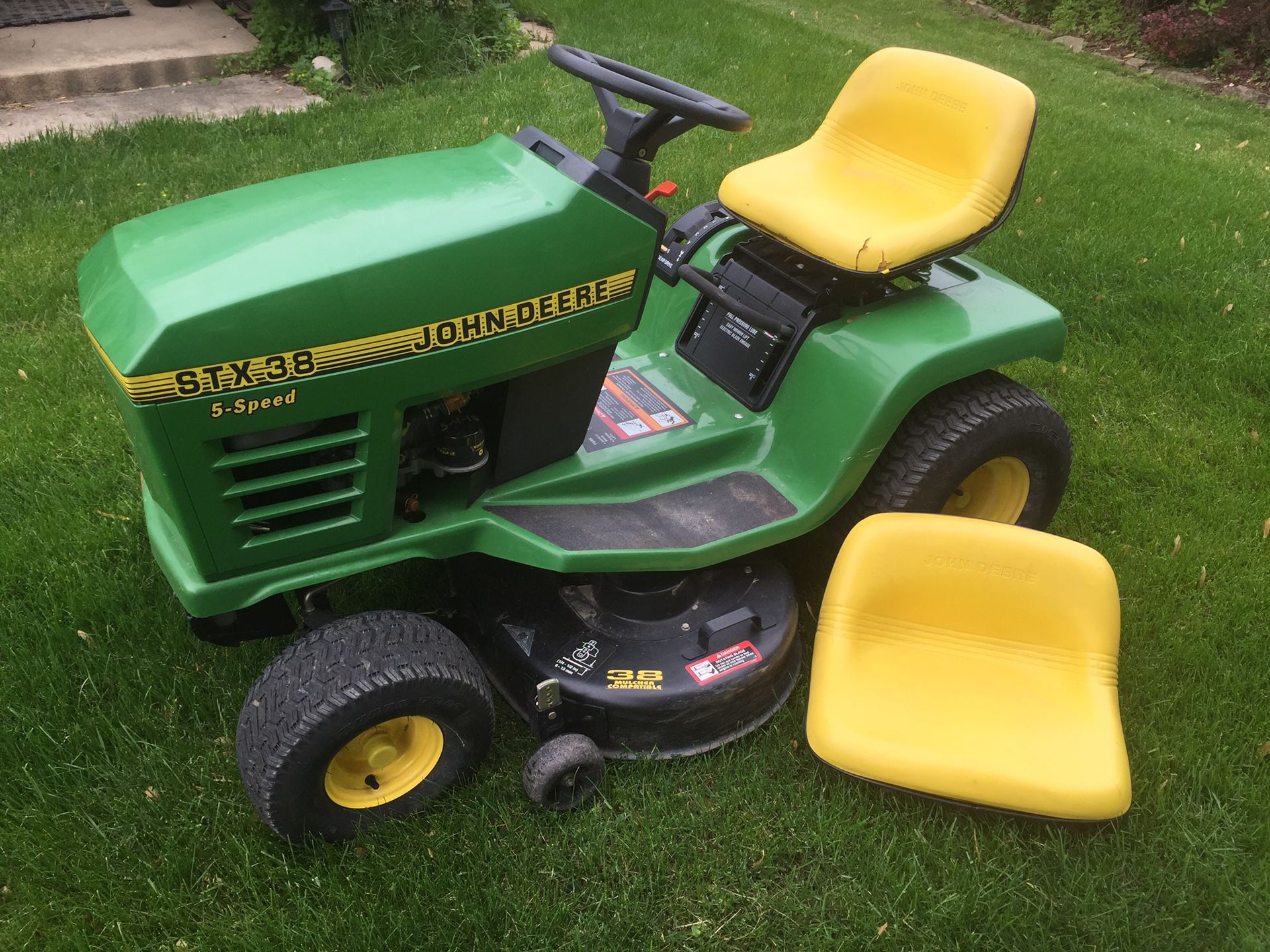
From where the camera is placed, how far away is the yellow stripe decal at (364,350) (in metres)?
1.55

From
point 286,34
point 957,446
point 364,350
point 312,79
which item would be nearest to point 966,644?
point 957,446

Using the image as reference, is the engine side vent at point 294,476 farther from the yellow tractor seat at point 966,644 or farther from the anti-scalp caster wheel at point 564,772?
the yellow tractor seat at point 966,644

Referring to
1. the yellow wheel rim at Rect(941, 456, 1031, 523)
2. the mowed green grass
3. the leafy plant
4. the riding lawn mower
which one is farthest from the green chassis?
the leafy plant

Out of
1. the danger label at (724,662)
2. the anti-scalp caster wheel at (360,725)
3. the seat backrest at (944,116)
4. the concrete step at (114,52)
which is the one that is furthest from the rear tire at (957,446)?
the concrete step at (114,52)

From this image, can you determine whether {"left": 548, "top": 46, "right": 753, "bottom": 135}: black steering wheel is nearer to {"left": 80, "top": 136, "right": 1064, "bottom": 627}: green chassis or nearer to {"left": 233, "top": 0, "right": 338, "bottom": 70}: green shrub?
{"left": 80, "top": 136, "right": 1064, "bottom": 627}: green chassis

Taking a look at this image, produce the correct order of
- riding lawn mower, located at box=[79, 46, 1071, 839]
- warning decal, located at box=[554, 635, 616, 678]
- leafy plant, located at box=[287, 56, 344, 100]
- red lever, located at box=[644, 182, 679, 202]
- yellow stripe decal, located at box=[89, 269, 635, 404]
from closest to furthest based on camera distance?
yellow stripe decal, located at box=[89, 269, 635, 404], riding lawn mower, located at box=[79, 46, 1071, 839], warning decal, located at box=[554, 635, 616, 678], red lever, located at box=[644, 182, 679, 202], leafy plant, located at box=[287, 56, 344, 100]

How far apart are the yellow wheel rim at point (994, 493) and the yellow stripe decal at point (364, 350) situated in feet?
3.87

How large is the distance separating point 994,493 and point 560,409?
1250 mm

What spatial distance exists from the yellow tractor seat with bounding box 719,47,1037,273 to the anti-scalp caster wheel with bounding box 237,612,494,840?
49.2 inches

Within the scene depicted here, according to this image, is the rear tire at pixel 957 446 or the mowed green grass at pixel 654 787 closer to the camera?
the mowed green grass at pixel 654 787

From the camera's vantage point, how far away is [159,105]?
5.21 metres

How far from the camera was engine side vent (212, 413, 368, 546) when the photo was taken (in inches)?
67.4

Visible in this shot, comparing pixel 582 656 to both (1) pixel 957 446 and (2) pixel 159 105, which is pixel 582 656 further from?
(2) pixel 159 105

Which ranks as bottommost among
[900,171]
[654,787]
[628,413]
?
[654,787]
